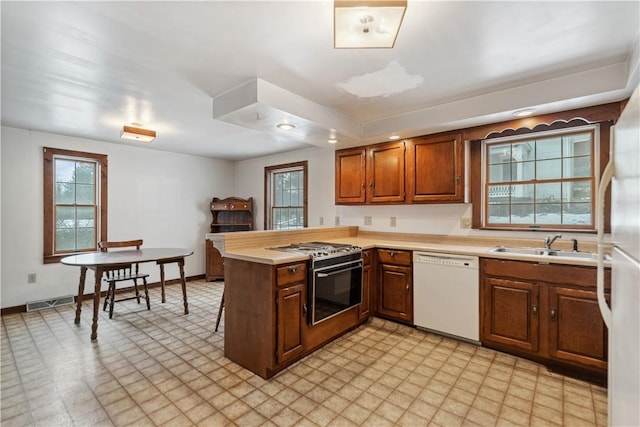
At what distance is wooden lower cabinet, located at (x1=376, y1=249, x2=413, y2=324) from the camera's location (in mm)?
3178

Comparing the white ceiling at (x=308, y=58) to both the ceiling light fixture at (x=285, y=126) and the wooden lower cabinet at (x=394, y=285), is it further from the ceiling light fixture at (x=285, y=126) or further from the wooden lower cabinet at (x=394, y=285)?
the wooden lower cabinet at (x=394, y=285)

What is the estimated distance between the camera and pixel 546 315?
7.93 ft

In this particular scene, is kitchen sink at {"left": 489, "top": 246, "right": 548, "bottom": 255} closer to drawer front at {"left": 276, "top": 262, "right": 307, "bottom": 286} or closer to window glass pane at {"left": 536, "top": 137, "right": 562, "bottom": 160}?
window glass pane at {"left": 536, "top": 137, "right": 562, "bottom": 160}

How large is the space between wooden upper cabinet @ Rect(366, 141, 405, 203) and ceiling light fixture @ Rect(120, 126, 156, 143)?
279 cm

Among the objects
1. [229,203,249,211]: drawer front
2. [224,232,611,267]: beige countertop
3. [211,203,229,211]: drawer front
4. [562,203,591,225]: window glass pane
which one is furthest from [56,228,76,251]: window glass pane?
[562,203,591,225]: window glass pane

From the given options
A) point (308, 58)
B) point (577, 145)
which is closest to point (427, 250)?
point (577, 145)

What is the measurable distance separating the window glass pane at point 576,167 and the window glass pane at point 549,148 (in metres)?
0.11

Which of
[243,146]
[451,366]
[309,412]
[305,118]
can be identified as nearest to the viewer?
[309,412]

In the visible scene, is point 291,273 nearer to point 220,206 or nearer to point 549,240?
point 549,240

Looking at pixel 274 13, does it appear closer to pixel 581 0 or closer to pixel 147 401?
pixel 581 0

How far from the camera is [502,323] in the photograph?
2.64 metres

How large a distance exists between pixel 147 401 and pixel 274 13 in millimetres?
2554

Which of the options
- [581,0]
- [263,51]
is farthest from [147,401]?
[581,0]

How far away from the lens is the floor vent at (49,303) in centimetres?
384
